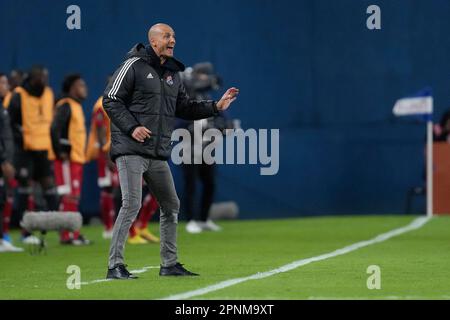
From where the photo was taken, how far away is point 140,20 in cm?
2355

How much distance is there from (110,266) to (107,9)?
41.0 ft

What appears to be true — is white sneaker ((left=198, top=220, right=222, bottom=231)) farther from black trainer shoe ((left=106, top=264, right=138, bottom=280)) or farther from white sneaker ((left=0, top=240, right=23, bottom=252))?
black trainer shoe ((left=106, top=264, right=138, bottom=280))

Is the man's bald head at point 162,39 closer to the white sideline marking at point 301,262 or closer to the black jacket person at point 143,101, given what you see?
the black jacket person at point 143,101

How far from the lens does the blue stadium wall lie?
2433cm

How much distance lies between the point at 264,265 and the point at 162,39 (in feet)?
9.60

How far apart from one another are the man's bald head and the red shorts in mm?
6099

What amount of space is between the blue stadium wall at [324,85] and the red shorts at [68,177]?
6188 millimetres

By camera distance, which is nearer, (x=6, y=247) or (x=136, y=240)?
(x=6, y=247)

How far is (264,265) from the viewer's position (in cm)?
1355

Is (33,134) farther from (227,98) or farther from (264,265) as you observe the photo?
(227,98)

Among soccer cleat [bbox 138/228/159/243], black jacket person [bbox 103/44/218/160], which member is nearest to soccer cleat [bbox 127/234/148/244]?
soccer cleat [bbox 138/228/159/243]

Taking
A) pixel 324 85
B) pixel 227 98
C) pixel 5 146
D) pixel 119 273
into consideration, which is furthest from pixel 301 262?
pixel 324 85

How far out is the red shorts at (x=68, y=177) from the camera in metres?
17.8
